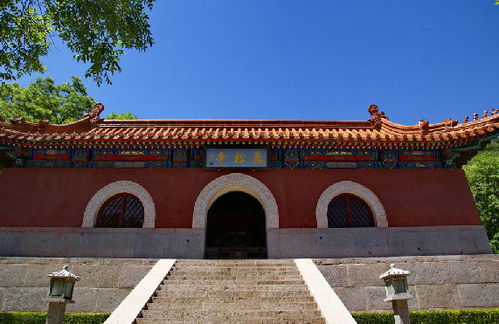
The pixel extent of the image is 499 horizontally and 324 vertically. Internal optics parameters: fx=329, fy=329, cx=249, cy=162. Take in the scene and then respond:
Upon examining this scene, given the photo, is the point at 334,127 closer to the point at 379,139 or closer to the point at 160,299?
the point at 379,139

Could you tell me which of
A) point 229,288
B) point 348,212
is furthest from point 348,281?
point 348,212

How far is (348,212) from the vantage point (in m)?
9.05

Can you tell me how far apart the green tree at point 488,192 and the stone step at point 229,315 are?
17.0 metres

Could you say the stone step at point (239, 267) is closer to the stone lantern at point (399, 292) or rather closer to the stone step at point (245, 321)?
the stone step at point (245, 321)

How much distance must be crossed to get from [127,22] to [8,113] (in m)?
12.8

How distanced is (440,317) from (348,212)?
11.9 feet

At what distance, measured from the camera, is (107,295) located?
614cm

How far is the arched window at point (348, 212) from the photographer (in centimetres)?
899

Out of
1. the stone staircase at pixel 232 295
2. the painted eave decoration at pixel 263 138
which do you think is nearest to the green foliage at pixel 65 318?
the stone staircase at pixel 232 295

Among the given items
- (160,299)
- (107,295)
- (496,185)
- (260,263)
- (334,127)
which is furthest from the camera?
(496,185)

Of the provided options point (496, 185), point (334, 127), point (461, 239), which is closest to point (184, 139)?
point (334, 127)

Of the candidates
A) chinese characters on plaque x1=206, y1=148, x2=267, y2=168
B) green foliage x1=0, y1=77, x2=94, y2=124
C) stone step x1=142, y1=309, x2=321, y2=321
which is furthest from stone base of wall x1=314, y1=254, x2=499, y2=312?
green foliage x1=0, y1=77, x2=94, y2=124

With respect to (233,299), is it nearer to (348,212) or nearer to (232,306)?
(232,306)

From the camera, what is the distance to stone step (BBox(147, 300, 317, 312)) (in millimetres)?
5023
